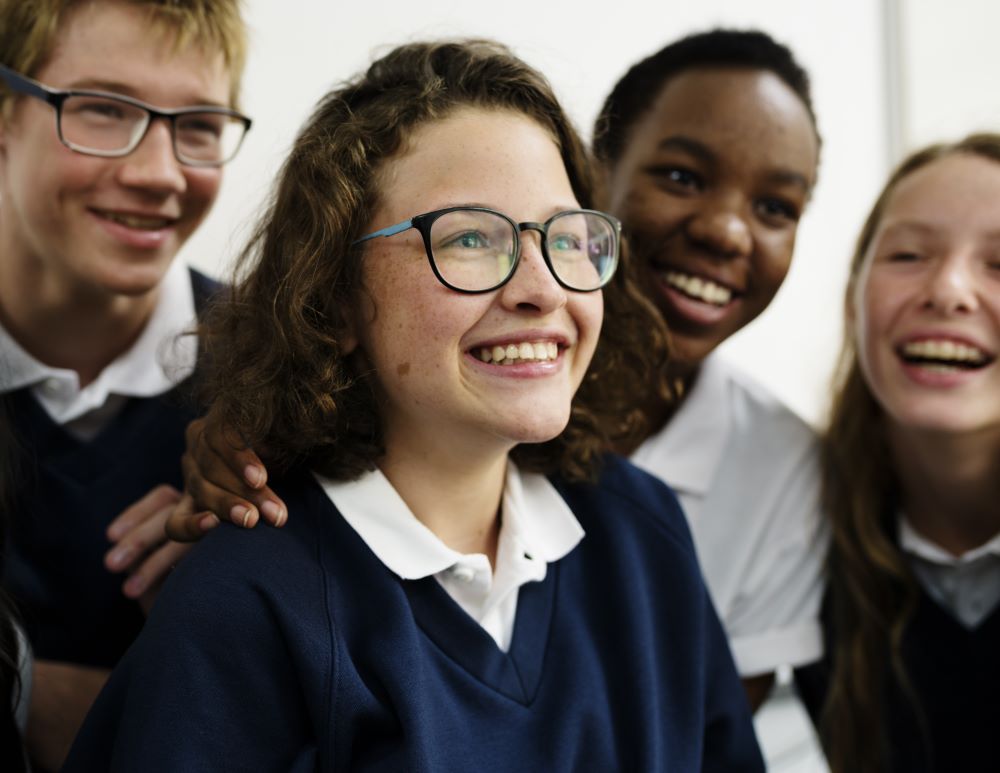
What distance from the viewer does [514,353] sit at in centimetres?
110

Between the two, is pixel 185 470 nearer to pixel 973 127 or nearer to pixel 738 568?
pixel 738 568

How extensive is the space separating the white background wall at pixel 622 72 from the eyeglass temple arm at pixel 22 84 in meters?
0.31

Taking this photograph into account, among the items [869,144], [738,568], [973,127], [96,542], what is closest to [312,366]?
[96,542]

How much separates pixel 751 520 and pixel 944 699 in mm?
370

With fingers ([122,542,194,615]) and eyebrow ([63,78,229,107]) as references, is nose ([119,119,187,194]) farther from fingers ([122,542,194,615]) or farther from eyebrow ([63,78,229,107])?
fingers ([122,542,194,615])

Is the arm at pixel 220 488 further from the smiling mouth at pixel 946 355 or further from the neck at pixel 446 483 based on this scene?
the smiling mouth at pixel 946 355

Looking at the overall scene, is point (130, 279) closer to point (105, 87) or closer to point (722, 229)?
point (105, 87)

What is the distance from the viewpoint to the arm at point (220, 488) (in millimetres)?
1104

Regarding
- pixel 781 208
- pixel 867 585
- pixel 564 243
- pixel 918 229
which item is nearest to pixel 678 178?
pixel 781 208

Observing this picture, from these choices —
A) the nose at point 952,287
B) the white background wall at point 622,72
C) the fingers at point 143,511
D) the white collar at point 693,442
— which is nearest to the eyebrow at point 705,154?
the white background wall at point 622,72

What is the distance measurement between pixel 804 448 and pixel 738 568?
244 millimetres

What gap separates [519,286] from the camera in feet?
3.55

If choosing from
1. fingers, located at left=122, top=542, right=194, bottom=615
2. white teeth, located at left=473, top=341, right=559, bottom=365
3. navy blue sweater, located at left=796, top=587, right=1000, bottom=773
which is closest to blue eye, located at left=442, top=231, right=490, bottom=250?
white teeth, located at left=473, top=341, right=559, bottom=365

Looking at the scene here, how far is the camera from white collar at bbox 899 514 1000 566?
1550 millimetres
